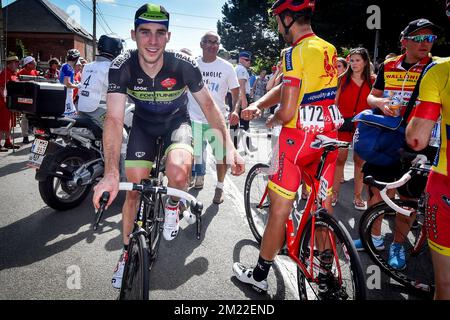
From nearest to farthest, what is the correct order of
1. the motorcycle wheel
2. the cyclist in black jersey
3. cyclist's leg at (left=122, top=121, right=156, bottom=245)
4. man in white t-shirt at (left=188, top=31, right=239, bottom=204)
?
1. the cyclist in black jersey
2. cyclist's leg at (left=122, top=121, right=156, bottom=245)
3. the motorcycle wheel
4. man in white t-shirt at (left=188, top=31, right=239, bottom=204)

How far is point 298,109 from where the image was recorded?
266 cm

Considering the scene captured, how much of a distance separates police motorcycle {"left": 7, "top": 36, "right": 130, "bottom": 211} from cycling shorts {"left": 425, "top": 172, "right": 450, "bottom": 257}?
3978 millimetres

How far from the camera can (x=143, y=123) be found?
10.3ft

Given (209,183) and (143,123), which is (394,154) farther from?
(209,183)

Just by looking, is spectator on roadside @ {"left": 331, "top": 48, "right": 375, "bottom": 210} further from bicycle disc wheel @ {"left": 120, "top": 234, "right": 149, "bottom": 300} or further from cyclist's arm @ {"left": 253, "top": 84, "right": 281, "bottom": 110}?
bicycle disc wheel @ {"left": 120, "top": 234, "right": 149, "bottom": 300}

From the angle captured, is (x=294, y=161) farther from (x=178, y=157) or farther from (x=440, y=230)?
(x=440, y=230)

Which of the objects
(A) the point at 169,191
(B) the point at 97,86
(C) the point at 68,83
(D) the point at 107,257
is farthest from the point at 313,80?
(C) the point at 68,83

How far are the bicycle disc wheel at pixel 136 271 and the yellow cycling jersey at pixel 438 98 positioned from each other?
6.38 ft

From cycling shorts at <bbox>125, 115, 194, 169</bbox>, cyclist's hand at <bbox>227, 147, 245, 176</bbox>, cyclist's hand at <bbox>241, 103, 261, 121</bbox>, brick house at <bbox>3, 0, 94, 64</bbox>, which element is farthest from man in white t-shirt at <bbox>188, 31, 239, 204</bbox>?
brick house at <bbox>3, 0, 94, 64</bbox>

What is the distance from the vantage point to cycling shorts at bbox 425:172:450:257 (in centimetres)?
189

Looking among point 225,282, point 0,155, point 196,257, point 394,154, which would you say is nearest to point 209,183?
point 196,257

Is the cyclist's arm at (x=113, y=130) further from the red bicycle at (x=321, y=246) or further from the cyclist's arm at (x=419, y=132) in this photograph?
the cyclist's arm at (x=419, y=132)

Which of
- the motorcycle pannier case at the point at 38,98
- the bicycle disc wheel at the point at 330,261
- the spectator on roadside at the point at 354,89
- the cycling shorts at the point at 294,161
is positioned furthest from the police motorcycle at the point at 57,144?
the spectator on roadside at the point at 354,89

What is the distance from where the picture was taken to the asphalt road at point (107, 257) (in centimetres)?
296
